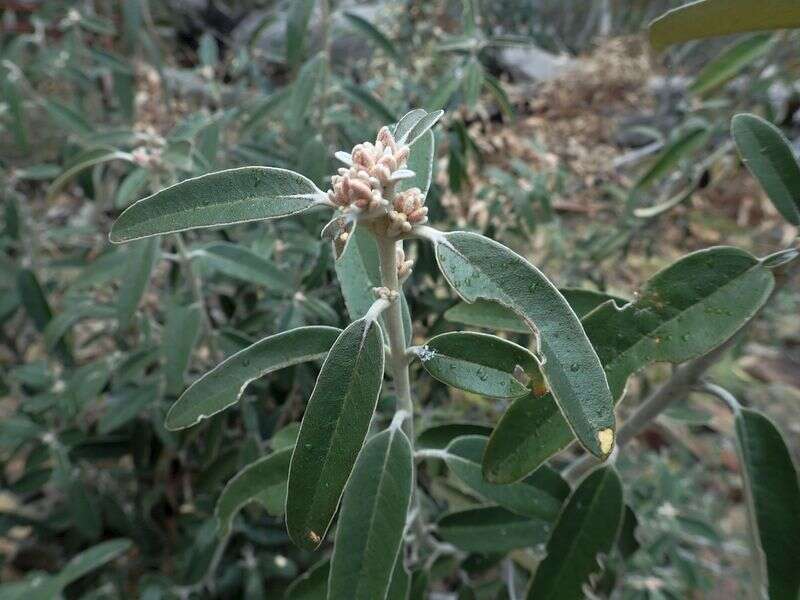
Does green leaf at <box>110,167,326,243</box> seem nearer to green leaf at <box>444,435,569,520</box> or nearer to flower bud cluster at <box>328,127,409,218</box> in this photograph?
flower bud cluster at <box>328,127,409,218</box>

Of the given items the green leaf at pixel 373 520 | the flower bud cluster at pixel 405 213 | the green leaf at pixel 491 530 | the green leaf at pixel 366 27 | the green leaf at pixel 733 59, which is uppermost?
the green leaf at pixel 733 59

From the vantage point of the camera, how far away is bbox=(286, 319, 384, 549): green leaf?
452 mm

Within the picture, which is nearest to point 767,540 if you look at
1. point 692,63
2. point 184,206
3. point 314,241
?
point 184,206

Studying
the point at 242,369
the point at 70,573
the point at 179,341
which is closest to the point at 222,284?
the point at 179,341

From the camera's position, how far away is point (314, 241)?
107cm

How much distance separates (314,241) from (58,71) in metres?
0.95

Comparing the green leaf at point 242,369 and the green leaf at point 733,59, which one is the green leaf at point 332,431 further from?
the green leaf at point 733,59

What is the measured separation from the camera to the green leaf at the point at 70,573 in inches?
39.8

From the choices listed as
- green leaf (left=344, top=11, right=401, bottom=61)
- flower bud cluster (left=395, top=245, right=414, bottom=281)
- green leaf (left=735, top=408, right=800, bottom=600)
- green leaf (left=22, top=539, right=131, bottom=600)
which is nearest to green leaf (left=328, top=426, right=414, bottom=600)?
flower bud cluster (left=395, top=245, right=414, bottom=281)

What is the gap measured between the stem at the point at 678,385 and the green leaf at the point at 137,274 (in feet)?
2.17

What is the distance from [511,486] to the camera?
70cm

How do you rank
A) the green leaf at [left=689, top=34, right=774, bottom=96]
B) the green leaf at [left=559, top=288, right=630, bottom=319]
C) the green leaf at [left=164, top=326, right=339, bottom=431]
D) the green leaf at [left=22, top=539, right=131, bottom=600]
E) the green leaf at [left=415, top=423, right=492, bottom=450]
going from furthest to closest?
the green leaf at [left=689, top=34, right=774, bottom=96] < the green leaf at [left=22, top=539, right=131, bottom=600] < the green leaf at [left=415, top=423, right=492, bottom=450] < the green leaf at [left=559, top=288, right=630, bottom=319] < the green leaf at [left=164, top=326, right=339, bottom=431]

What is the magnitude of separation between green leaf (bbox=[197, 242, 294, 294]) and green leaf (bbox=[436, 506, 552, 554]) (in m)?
0.42

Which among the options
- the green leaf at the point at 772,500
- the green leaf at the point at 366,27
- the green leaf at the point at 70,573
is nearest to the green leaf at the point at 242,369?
the green leaf at the point at 772,500
